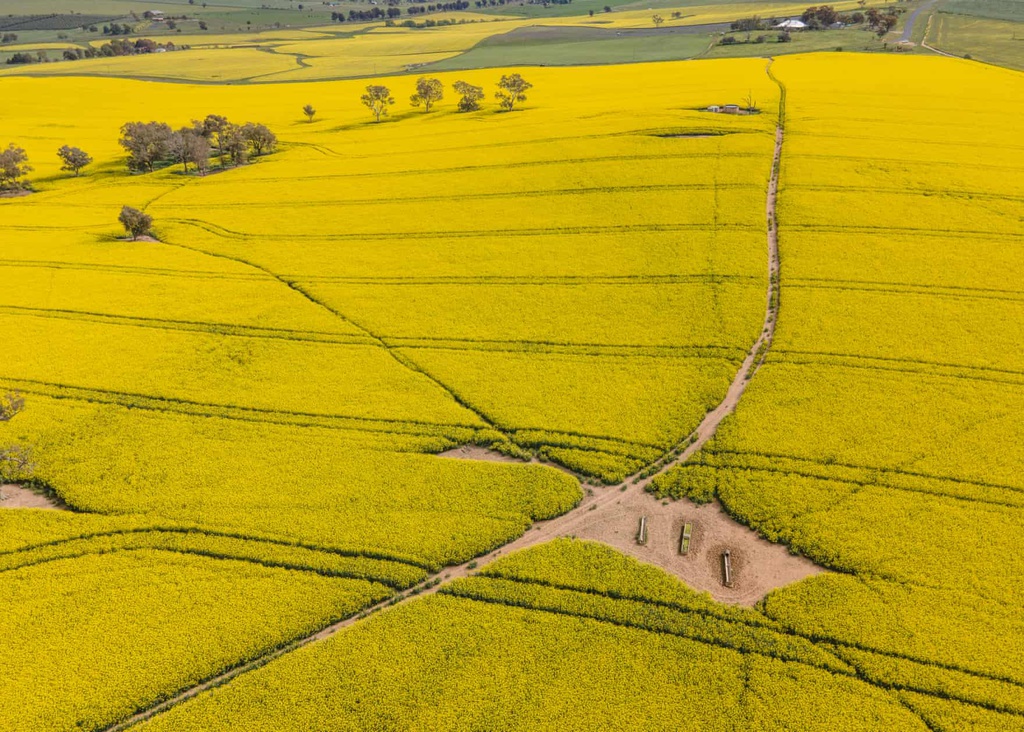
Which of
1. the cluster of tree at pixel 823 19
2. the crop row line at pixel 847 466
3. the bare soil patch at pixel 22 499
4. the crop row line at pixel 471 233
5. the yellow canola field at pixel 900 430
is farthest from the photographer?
the cluster of tree at pixel 823 19

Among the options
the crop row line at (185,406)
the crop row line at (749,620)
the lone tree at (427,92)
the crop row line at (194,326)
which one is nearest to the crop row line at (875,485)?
the crop row line at (749,620)

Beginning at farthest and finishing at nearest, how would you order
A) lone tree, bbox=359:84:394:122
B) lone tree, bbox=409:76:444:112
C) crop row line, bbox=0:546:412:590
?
lone tree, bbox=409:76:444:112 < lone tree, bbox=359:84:394:122 < crop row line, bbox=0:546:412:590

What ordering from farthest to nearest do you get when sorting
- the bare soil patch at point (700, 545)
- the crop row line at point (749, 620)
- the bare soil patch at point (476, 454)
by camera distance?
the bare soil patch at point (476, 454), the bare soil patch at point (700, 545), the crop row line at point (749, 620)

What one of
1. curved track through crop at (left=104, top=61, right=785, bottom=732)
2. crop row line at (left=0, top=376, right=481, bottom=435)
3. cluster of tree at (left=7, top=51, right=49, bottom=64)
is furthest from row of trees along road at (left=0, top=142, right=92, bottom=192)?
cluster of tree at (left=7, top=51, right=49, bottom=64)

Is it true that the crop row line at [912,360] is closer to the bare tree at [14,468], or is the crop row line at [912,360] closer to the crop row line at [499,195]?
the crop row line at [499,195]

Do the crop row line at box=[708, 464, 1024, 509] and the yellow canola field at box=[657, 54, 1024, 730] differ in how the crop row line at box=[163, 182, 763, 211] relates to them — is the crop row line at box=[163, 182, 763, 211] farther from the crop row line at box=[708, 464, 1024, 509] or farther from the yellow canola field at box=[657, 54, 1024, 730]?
the crop row line at box=[708, 464, 1024, 509]

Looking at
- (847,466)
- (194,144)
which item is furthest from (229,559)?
(194,144)
